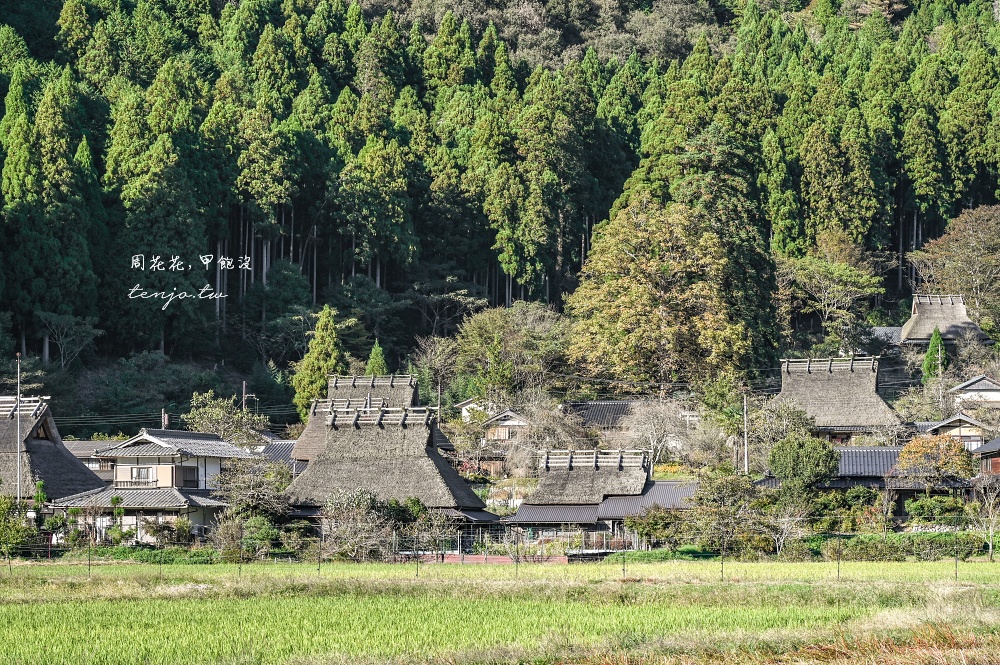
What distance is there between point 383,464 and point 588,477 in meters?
6.09

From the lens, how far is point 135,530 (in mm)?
40281

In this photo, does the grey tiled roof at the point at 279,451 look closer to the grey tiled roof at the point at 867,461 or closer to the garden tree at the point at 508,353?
the garden tree at the point at 508,353

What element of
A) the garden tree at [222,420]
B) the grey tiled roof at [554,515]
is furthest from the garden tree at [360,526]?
the garden tree at [222,420]

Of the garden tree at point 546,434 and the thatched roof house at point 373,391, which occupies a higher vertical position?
the thatched roof house at point 373,391

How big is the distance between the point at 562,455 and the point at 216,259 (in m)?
21.7

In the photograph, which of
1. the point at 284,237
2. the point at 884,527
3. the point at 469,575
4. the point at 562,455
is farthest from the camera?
the point at 284,237

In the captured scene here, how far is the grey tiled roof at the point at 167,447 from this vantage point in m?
43.8

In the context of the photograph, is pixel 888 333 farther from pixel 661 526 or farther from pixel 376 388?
pixel 661 526

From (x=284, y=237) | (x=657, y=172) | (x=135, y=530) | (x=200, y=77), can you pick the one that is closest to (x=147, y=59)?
(x=200, y=77)

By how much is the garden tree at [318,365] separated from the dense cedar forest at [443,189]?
1774 millimetres

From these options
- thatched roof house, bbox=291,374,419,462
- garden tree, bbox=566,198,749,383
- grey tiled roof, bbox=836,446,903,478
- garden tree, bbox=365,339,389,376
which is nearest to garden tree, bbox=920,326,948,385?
garden tree, bbox=566,198,749,383

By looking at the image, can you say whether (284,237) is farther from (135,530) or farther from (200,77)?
(135,530)

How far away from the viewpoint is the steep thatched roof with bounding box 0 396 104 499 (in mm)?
43656

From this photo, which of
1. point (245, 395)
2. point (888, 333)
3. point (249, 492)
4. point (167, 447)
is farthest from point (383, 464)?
point (888, 333)
